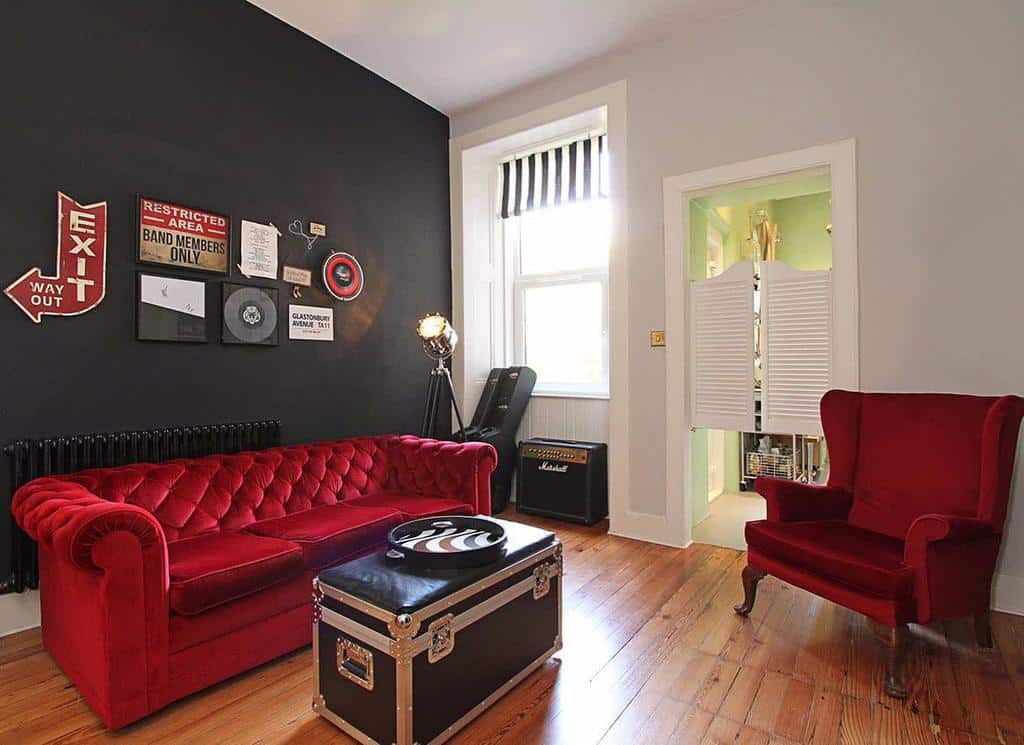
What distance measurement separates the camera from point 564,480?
4141 mm

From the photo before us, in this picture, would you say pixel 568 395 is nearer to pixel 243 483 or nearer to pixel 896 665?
pixel 243 483

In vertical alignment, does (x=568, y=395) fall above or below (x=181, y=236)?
below

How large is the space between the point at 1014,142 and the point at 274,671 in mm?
4043

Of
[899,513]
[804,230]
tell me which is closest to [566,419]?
[899,513]

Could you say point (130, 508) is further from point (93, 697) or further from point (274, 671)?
point (274, 671)


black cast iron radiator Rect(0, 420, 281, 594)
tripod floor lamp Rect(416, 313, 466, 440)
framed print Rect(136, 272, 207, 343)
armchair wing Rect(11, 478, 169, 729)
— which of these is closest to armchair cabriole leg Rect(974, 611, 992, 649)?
tripod floor lamp Rect(416, 313, 466, 440)

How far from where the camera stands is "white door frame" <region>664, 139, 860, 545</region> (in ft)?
9.82

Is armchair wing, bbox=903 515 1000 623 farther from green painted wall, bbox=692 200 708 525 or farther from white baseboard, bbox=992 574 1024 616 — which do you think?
green painted wall, bbox=692 200 708 525

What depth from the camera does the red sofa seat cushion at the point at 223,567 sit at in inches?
74.2

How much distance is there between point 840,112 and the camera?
119 inches

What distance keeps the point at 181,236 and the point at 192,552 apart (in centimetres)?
168

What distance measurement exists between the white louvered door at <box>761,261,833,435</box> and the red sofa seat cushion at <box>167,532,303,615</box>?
2.76 metres

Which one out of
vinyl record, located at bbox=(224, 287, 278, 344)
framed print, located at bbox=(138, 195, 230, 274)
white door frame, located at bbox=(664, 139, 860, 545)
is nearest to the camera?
framed print, located at bbox=(138, 195, 230, 274)

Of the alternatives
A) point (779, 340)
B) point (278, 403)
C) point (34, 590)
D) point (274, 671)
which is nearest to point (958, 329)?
point (779, 340)
